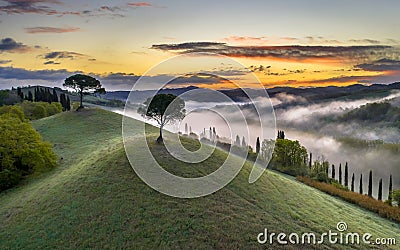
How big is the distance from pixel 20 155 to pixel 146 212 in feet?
108

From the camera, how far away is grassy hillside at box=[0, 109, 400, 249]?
32438mm

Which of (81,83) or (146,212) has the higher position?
(81,83)

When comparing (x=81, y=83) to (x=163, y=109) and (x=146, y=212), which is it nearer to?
(x=163, y=109)

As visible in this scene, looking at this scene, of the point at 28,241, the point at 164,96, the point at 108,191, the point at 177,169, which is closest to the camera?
the point at 28,241

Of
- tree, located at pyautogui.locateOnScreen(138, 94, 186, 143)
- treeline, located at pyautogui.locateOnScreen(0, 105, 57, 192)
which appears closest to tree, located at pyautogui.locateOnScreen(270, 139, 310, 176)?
tree, located at pyautogui.locateOnScreen(138, 94, 186, 143)

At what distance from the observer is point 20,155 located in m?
55.8

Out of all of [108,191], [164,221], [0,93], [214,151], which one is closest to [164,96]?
[214,151]

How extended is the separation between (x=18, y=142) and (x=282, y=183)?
→ 4716 cm

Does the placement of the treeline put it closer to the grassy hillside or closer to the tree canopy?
the grassy hillside

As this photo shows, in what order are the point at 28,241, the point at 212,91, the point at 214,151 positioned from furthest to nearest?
the point at 214,151 → the point at 212,91 → the point at 28,241

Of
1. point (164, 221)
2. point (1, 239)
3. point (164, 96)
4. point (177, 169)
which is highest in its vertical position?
point (164, 96)

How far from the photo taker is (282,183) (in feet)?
172

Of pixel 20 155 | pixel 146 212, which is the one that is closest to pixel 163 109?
pixel 146 212

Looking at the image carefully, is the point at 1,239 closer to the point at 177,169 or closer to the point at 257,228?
the point at 177,169
